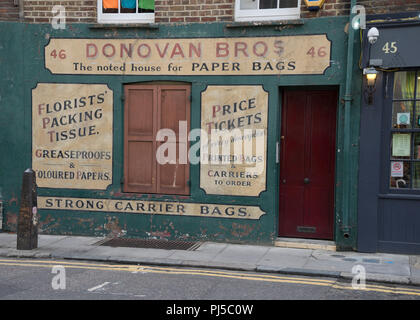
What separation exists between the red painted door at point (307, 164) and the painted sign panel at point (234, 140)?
20.4 inches

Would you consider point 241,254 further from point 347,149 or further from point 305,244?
point 347,149

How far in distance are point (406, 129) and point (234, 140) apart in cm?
299

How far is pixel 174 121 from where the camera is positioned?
364 inches

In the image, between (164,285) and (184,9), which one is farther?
(184,9)

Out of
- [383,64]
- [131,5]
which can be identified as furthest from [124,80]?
[383,64]

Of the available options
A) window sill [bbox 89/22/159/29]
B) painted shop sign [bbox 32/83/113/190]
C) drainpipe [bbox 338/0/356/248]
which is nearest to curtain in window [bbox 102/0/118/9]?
window sill [bbox 89/22/159/29]

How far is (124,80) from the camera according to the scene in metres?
9.31

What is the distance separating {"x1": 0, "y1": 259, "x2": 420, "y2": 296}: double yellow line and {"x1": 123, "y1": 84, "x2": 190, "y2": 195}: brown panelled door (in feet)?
7.24

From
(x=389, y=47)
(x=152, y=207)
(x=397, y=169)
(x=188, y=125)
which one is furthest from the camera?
(x=152, y=207)

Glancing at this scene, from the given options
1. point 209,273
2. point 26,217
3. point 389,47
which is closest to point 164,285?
point 209,273

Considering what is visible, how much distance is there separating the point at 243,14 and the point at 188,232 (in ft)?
13.9

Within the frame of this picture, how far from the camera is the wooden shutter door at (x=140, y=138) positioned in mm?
9320

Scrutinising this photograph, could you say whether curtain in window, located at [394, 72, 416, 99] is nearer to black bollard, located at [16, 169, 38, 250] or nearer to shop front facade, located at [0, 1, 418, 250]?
shop front facade, located at [0, 1, 418, 250]

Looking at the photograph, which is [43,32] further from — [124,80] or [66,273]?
[66,273]
